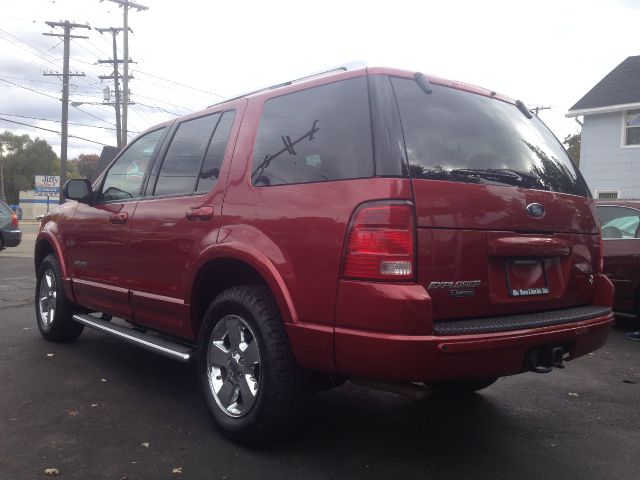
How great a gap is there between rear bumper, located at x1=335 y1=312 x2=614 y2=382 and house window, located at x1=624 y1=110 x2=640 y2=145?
17874 mm

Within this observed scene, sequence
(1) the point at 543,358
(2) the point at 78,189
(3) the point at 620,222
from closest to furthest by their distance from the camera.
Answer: (1) the point at 543,358
(2) the point at 78,189
(3) the point at 620,222

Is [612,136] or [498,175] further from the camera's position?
[612,136]

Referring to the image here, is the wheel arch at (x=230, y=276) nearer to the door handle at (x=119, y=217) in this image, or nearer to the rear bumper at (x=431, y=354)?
the rear bumper at (x=431, y=354)

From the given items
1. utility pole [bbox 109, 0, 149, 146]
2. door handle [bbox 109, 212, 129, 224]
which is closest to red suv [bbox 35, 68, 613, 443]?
door handle [bbox 109, 212, 129, 224]

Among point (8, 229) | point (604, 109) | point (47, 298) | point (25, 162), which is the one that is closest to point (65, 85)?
point (8, 229)

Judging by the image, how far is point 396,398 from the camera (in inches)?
173

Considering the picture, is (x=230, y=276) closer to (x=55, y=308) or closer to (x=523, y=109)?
(x=523, y=109)

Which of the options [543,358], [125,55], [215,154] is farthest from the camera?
[125,55]

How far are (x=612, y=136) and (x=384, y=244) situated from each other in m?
18.5

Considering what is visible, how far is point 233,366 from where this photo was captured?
11.2ft

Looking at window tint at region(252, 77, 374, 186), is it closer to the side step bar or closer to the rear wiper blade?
the rear wiper blade

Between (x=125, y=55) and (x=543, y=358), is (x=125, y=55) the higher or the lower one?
the higher one

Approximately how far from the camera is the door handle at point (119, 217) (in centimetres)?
450

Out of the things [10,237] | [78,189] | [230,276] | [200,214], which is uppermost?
[78,189]
